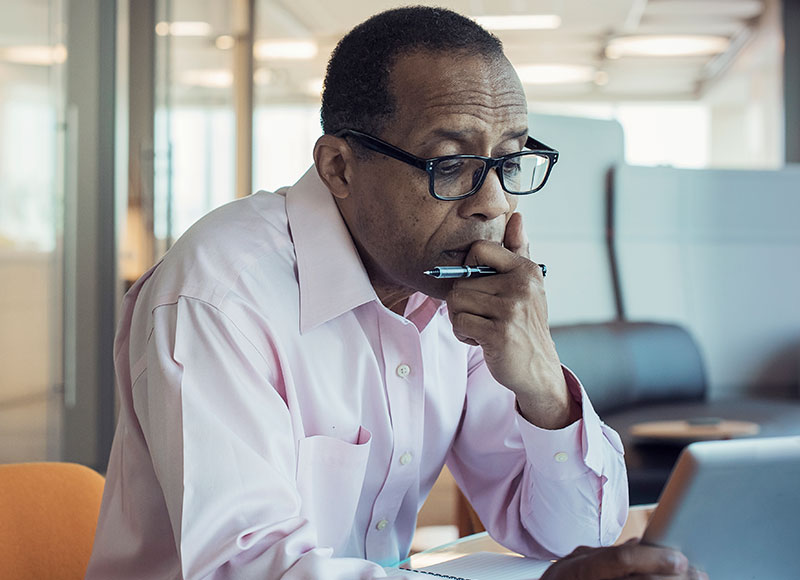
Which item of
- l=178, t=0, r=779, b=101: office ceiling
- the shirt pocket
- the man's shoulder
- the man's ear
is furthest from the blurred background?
l=178, t=0, r=779, b=101: office ceiling

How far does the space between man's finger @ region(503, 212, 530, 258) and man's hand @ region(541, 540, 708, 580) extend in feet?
1.60

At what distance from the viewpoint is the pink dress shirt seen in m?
0.84

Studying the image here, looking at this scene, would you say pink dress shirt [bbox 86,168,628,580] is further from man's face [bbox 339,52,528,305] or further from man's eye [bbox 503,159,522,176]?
man's eye [bbox 503,159,522,176]

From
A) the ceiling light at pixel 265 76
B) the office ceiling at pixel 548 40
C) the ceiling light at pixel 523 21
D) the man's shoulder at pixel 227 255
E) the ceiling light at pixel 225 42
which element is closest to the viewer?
the man's shoulder at pixel 227 255

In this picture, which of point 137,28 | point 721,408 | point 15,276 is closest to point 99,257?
point 15,276

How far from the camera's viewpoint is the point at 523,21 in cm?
895

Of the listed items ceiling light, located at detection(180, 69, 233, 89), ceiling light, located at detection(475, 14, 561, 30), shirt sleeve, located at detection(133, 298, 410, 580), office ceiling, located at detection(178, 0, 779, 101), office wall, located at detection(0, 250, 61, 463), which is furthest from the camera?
ceiling light, located at detection(475, 14, 561, 30)

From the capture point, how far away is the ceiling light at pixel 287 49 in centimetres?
934

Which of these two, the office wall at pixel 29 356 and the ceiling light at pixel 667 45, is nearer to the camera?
the office wall at pixel 29 356

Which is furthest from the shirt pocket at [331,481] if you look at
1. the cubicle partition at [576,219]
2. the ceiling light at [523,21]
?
the ceiling light at [523,21]

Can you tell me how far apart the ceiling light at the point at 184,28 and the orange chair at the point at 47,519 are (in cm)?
400

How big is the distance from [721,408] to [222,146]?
441 cm

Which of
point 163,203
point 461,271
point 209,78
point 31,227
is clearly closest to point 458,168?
point 461,271

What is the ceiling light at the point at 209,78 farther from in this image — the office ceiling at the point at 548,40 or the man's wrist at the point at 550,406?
the man's wrist at the point at 550,406
